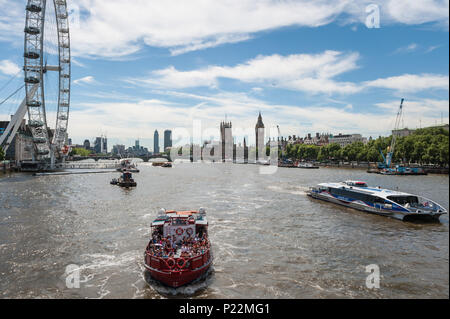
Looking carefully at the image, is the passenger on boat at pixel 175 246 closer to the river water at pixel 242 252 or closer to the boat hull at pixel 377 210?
the river water at pixel 242 252

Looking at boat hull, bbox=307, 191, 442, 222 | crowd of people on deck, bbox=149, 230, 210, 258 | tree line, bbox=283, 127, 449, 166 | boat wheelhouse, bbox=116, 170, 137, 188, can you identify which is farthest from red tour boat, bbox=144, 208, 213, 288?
tree line, bbox=283, 127, 449, 166

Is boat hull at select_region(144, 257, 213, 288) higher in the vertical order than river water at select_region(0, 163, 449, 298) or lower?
higher

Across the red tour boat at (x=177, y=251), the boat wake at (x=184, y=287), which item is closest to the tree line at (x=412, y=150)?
the red tour boat at (x=177, y=251)

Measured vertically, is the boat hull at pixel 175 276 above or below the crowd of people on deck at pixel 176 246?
below

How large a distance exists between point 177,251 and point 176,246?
1.44 m

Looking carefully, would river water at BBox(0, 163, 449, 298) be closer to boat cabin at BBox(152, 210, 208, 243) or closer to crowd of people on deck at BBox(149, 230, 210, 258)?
crowd of people on deck at BBox(149, 230, 210, 258)

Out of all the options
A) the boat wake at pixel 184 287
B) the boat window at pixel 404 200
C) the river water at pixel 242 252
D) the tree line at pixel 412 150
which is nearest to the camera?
the boat wake at pixel 184 287

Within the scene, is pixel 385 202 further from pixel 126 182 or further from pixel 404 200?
pixel 126 182

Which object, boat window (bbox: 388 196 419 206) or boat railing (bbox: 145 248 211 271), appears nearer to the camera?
boat railing (bbox: 145 248 211 271)

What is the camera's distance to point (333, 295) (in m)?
20.4

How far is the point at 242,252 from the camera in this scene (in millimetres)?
28797

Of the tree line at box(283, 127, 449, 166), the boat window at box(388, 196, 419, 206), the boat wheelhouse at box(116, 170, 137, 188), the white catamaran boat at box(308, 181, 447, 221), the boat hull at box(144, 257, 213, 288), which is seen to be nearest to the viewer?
the boat hull at box(144, 257, 213, 288)

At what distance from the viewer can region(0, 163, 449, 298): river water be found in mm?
21219

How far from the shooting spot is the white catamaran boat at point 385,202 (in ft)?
128
